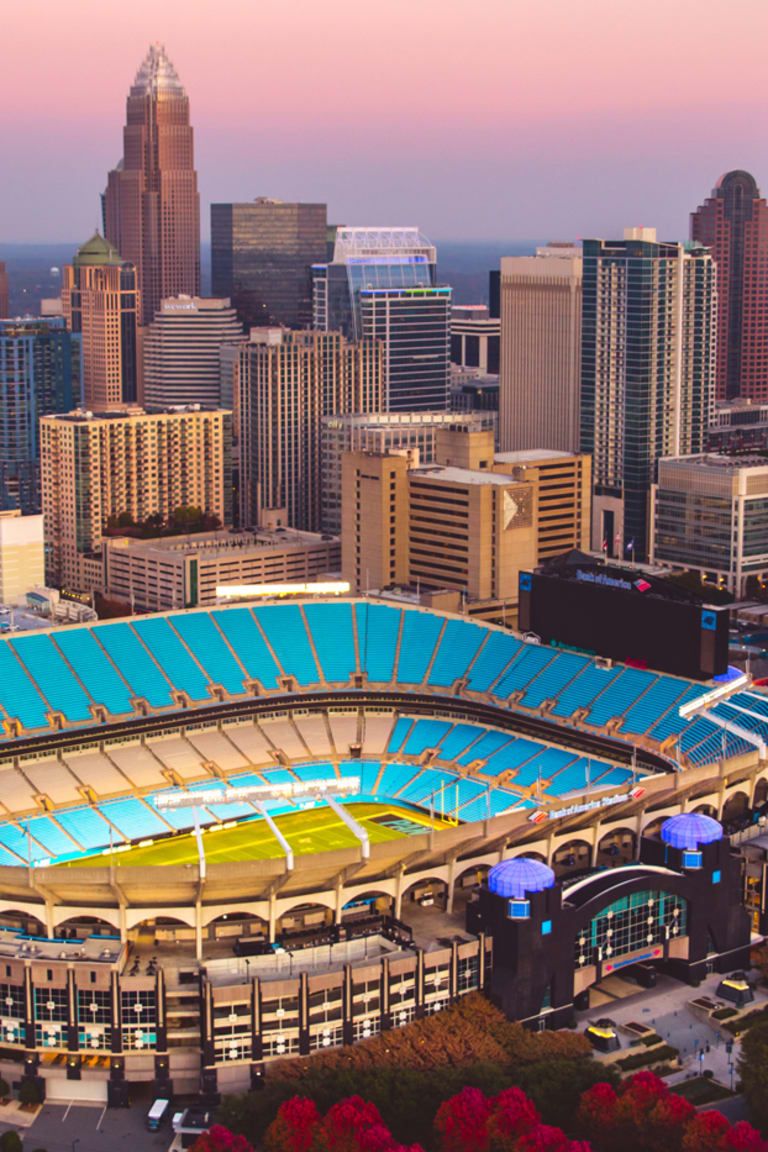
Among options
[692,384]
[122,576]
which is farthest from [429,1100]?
[692,384]

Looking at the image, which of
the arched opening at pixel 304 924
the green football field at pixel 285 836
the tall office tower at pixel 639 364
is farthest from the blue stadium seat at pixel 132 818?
the tall office tower at pixel 639 364

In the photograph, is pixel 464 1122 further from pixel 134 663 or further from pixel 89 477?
pixel 89 477

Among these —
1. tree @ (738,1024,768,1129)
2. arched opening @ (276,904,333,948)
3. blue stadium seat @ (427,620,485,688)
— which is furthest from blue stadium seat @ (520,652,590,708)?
tree @ (738,1024,768,1129)

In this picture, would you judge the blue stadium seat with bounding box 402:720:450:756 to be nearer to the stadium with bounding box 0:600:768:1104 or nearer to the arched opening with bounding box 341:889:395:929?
the stadium with bounding box 0:600:768:1104

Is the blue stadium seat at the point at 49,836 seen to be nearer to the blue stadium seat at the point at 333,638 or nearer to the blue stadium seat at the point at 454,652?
the blue stadium seat at the point at 333,638

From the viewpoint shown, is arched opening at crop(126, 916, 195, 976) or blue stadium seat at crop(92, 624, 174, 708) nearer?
arched opening at crop(126, 916, 195, 976)

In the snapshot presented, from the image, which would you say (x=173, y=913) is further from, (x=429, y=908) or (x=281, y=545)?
(x=281, y=545)
